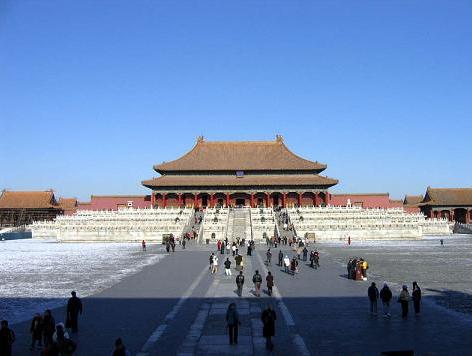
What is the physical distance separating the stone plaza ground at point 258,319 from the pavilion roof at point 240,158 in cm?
5603

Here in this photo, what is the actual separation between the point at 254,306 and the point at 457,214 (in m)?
77.3

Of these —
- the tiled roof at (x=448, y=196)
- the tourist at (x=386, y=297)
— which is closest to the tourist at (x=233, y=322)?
the tourist at (x=386, y=297)

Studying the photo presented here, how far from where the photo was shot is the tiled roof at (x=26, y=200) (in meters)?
85.9

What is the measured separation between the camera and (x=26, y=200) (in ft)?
286

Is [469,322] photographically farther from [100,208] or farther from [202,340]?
[100,208]

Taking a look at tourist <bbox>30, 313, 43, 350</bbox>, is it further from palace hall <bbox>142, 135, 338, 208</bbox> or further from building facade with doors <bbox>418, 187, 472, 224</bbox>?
building facade with doors <bbox>418, 187, 472, 224</bbox>

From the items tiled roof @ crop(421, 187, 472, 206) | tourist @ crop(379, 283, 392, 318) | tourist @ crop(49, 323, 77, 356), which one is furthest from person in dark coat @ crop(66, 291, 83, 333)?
tiled roof @ crop(421, 187, 472, 206)

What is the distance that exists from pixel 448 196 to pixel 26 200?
67.9 m

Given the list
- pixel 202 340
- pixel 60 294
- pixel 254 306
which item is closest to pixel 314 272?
pixel 254 306

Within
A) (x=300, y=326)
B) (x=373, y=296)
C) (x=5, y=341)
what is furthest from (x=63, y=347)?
(x=373, y=296)

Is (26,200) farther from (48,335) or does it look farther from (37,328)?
(48,335)

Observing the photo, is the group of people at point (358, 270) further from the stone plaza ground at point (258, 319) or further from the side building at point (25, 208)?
the side building at point (25, 208)

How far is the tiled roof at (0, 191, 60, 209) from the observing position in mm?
85875

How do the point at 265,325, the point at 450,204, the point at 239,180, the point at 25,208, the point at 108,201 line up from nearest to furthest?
the point at 265,325, the point at 239,180, the point at 108,201, the point at 450,204, the point at 25,208
